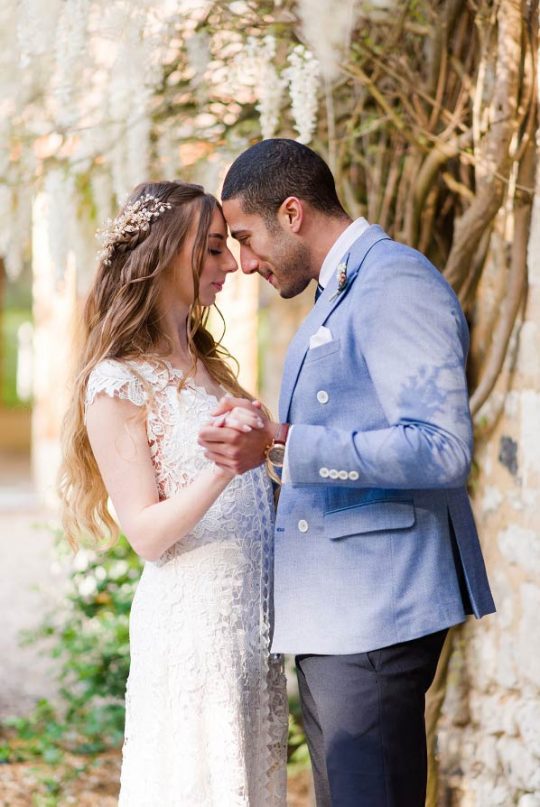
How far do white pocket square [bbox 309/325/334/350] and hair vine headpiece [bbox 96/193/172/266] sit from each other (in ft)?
1.92

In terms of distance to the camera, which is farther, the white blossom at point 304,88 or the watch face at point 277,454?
the white blossom at point 304,88

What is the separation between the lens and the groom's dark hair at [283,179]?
2236 millimetres

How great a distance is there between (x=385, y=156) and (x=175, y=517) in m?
1.81

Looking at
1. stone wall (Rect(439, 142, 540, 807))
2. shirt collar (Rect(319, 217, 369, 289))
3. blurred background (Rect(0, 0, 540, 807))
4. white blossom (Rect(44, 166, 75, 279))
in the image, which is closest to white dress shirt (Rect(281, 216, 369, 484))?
shirt collar (Rect(319, 217, 369, 289))

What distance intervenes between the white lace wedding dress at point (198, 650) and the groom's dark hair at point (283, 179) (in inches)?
18.8

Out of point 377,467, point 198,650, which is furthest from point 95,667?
point 377,467

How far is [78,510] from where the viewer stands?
2564 millimetres

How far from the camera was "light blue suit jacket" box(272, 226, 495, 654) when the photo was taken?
187cm

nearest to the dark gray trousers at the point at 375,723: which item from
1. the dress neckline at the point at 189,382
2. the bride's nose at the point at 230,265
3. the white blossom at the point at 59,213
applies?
the dress neckline at the point at 189,382

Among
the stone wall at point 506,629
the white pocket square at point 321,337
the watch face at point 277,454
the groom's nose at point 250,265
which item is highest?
the groom's nose at point 250,265

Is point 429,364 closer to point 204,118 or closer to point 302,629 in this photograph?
point 302,629

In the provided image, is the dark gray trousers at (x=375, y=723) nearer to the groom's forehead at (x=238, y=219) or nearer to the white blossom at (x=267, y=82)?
the groom's forehead at (x=238, y=219)

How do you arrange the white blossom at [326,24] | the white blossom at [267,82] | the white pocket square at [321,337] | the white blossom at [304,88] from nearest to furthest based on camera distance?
the white pocket square at [321,337] → the white blossom at [326,24] → the white blossom at [304,88] → the white blossom at [267,82]

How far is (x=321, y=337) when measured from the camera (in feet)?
6.86
